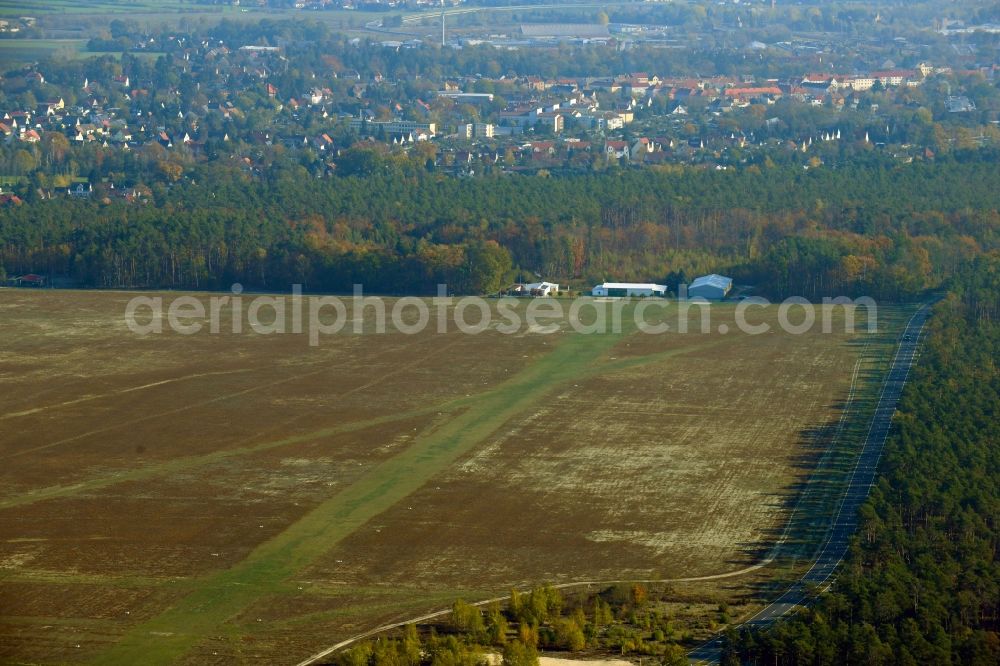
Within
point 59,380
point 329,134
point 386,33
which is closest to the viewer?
point 59,380

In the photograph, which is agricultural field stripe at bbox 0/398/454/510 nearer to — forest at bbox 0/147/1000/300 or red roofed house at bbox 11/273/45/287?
forest at bbox 0/147/1000/300

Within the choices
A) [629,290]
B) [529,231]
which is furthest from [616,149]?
[629,290]

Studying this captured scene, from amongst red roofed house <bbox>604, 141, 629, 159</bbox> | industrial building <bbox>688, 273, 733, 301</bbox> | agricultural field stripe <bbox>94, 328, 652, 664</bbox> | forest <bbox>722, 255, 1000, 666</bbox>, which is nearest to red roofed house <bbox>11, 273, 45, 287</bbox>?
agricultural field stripe <bbox>94, 328, 652, 664</bbox>

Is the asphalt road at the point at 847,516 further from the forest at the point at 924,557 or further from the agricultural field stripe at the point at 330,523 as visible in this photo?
the agricultural field stripe at the point at 330,523

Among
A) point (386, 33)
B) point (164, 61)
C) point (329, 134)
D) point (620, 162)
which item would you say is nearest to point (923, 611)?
point (620, 162)

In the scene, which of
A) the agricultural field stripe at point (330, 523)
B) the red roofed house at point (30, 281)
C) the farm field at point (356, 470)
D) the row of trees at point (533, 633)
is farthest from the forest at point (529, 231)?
the row of trees at point (533, 633)

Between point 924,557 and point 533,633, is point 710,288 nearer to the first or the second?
point 924,557

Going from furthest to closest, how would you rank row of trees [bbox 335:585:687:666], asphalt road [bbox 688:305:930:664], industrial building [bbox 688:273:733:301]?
industrial building [bbox 688:273:733:301], asphalt road [bbox 688:305:930:664], row of trees [bbox 335:585:687:666]

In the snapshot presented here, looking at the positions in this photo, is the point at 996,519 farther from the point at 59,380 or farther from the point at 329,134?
the point at 329,134
